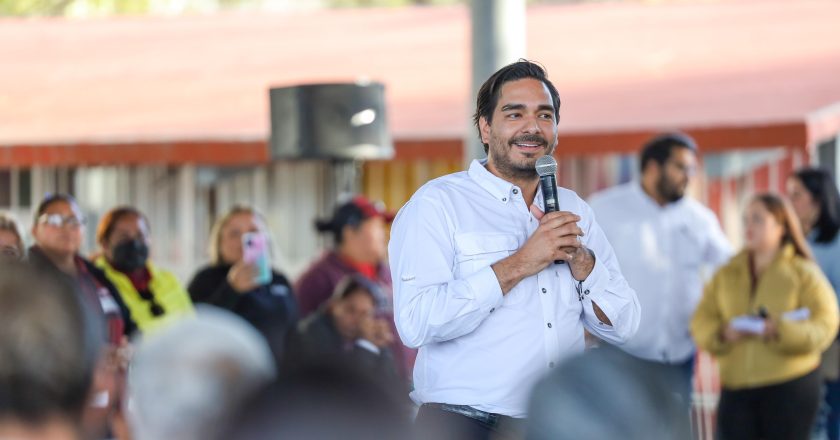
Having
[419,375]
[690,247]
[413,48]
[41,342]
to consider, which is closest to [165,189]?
[413,48]

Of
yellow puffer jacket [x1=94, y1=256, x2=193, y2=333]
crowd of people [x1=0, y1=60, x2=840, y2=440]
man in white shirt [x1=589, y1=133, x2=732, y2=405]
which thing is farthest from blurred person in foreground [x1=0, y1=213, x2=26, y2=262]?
man in white shirt [x1=589, y1=133, x2=732, y2=405]

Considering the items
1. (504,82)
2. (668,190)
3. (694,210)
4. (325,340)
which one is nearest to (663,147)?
(668,190)

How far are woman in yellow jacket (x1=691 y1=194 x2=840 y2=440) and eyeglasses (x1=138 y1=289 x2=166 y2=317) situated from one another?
2.44 meters

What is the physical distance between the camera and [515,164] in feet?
12.2

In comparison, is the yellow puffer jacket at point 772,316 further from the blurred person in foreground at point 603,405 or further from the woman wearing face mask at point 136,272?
the blurred person in foreground at point 603,405

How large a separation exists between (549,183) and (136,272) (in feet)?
10.3

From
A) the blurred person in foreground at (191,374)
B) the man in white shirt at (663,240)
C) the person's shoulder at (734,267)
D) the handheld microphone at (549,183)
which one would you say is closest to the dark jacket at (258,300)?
the man in white shirt at (663,240)

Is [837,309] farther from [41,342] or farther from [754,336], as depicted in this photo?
[41,342]

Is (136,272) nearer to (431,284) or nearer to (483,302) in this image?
(431,284)

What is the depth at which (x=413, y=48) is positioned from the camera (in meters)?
12.2

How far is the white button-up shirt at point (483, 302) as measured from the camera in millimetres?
3625

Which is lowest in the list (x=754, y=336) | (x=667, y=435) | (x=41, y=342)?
(x=754, y=336)

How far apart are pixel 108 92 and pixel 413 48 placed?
2.49 m

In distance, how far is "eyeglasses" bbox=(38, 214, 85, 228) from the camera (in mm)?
5832
